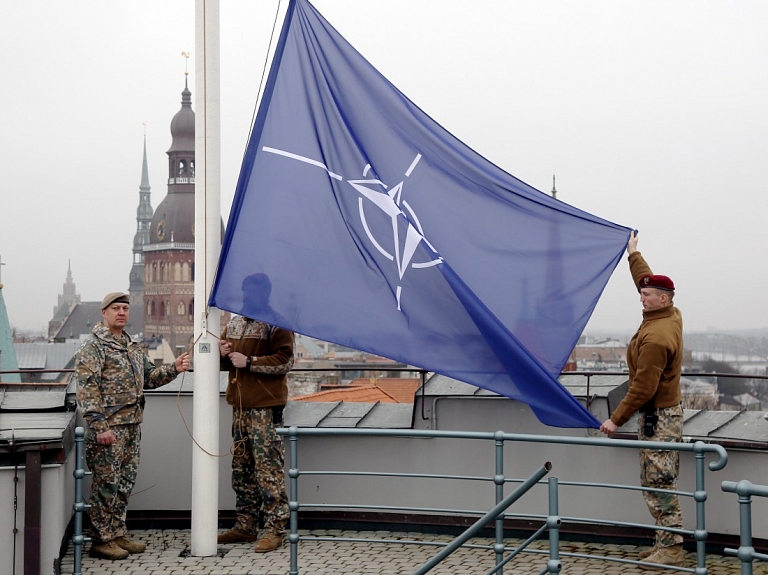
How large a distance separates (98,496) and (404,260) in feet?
8.65

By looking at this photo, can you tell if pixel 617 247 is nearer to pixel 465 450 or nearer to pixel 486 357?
pixel 486 357

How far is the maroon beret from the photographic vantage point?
6480 millimetres

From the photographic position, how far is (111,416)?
6836 mm

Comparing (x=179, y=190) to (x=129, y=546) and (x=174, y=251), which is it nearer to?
(x=174, y=251)

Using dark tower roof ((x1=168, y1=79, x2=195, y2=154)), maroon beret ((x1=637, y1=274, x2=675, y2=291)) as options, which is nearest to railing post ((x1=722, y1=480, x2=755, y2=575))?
maroon beret ((x1=637, y1=274, x2=675, y2=291))

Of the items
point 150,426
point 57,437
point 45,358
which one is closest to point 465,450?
point 150,426

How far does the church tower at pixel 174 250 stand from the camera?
14712 centimetres

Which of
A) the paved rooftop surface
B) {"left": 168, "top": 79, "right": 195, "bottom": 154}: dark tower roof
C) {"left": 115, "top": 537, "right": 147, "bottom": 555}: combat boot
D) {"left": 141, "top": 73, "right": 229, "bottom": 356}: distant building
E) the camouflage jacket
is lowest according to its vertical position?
the paved rooftop surface

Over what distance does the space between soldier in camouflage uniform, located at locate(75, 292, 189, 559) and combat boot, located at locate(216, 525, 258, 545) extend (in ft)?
1.79

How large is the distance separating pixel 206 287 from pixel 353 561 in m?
2.12

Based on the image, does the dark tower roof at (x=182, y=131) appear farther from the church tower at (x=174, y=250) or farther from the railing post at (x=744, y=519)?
the railing post at (x=744, y=519)

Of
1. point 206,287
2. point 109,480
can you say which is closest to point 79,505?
point 109,480

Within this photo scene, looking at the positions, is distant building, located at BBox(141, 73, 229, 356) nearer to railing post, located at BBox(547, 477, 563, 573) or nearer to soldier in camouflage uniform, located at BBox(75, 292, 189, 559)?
soldier in camouflage uniform, located at BBox(75, 292, 189, 559)

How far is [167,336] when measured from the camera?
162125 millimetres
